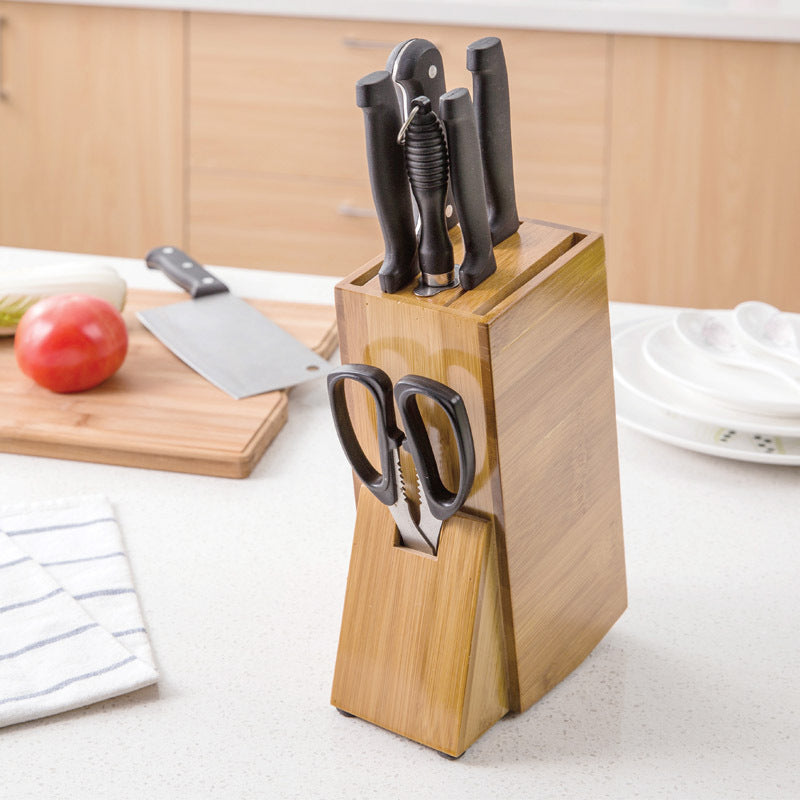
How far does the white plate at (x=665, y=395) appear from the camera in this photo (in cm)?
87

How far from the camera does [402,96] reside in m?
0.53

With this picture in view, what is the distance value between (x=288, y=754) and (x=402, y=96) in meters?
0.36

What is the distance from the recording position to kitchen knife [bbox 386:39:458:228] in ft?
1.73

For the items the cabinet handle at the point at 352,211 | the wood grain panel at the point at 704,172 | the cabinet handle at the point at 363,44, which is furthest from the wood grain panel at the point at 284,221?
the wood grain panel at the point at 704,172

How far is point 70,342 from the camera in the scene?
3.11 feet

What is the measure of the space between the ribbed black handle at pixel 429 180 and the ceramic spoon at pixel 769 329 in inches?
19.0

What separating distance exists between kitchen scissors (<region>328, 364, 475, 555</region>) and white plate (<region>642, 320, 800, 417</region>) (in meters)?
0.38

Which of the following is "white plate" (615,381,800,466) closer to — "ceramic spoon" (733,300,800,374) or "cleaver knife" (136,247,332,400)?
"ceramic spoon" (733,300,800,374)

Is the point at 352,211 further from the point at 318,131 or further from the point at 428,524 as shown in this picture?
the point at 428,524

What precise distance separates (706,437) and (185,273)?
1.94 feet

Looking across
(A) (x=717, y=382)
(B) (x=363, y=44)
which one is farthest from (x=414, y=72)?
(B) (x=363, y=44)

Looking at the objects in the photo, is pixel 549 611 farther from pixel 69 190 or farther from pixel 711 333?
pixel 69 190

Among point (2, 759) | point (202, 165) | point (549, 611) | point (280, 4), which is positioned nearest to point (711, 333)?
point (549, 611)

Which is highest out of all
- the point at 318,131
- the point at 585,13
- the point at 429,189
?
the point at 585,13
